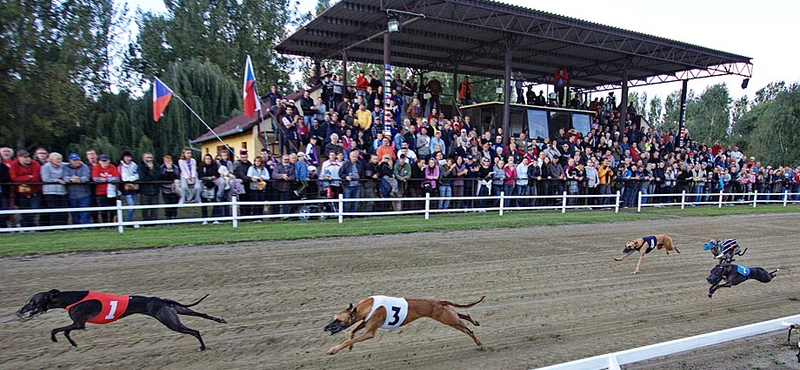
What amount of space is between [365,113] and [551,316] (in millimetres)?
11314

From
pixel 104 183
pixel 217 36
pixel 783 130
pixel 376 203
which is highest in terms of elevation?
pixel 217 36

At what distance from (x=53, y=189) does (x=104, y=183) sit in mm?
934

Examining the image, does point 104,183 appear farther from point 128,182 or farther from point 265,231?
point 265,231

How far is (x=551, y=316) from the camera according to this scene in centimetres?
531

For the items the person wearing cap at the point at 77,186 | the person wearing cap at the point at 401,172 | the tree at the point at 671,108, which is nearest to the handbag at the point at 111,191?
the person wearing cap at the point at 77,186

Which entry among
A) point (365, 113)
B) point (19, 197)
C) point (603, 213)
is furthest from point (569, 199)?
point (19, 197)

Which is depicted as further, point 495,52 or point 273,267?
point 495,52

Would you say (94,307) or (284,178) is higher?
(284,178)

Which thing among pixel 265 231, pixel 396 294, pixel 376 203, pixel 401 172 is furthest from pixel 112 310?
pixel 401 172

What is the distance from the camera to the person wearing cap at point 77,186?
9734 mm

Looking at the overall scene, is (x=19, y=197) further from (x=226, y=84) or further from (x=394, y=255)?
(x=226, y=84)

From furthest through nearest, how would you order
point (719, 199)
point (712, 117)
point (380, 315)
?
1. point (712, 117)
2. point (719, 199)
3. point (380, 315)

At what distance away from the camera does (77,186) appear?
32.0 feet

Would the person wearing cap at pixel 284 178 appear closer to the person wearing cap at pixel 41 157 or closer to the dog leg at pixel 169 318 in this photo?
the person wearing cap at pixel 41 157
